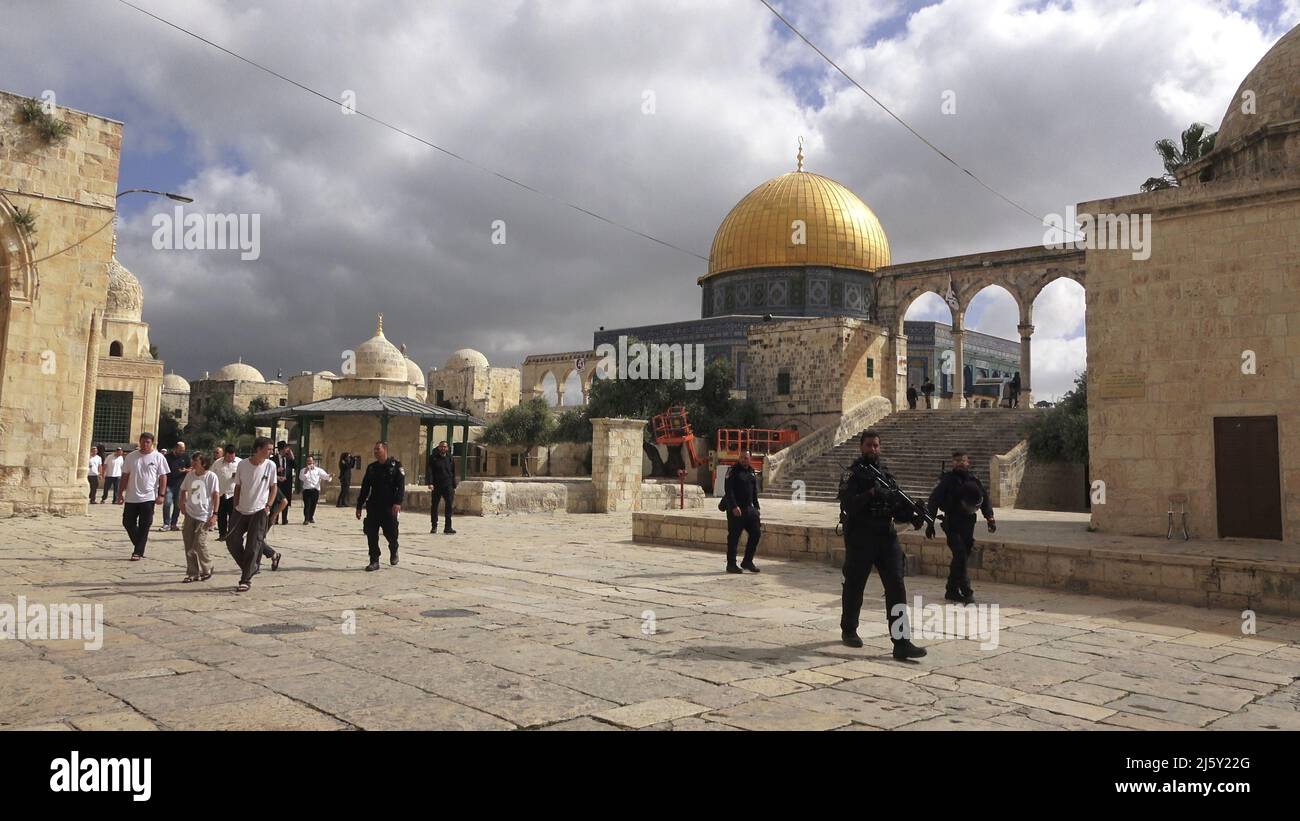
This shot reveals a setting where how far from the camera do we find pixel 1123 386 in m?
11.2

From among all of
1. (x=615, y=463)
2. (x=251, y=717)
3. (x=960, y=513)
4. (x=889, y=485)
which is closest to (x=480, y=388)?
(x=615, y=463)

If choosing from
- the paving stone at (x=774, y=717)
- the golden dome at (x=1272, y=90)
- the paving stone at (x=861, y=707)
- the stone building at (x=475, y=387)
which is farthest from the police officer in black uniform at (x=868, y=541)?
the stone building at (x=475, y=387)

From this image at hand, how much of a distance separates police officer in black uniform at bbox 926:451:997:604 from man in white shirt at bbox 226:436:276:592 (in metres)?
5.84

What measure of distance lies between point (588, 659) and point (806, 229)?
3522 centimetres

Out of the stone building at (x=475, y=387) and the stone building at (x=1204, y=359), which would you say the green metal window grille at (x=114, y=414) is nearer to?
the stone building at (x=475, y=387)

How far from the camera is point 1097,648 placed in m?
5.50

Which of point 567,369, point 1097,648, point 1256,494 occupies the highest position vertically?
point 567,369

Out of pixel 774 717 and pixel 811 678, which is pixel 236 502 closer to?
pixel 811 678

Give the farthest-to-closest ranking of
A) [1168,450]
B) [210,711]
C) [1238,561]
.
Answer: [1168,450] → [1238,561] → [210,711]

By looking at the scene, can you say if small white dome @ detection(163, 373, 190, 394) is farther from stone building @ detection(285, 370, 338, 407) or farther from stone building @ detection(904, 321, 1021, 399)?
stone building @ detection(904, 321, 1021, 399)

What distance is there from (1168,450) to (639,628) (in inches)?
333

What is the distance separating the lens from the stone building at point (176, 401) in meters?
48.2
